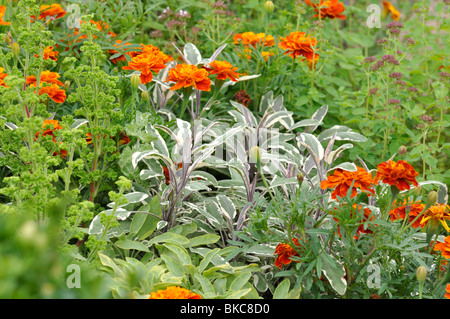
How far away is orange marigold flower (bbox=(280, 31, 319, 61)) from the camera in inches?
91.3

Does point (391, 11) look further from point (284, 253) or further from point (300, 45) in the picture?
point (284, 253)

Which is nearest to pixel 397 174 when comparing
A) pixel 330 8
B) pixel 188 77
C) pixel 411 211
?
pixel 411 211

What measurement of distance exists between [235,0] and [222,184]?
1.91 metres

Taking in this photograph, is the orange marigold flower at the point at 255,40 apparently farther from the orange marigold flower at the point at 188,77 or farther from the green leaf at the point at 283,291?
the green leaf at the point at 283,291

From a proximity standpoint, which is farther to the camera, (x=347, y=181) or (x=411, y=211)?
(x=411, y=211)

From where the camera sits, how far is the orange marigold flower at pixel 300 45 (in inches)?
91.3

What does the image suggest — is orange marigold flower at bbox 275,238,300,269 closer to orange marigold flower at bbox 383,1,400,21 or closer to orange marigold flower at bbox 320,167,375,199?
orange marigold flower at bbox 320,167,375,199

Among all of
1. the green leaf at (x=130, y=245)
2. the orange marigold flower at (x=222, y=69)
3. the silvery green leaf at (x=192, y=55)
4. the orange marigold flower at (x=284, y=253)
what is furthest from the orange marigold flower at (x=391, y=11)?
the green leaf at (x=130, y=245)

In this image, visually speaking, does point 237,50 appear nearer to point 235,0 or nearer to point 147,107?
point 147,107

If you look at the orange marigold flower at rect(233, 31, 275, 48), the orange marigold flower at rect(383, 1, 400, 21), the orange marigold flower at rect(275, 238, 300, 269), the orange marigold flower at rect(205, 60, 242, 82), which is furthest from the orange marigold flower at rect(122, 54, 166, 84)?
the orange marigold flower at rect(383, 1, 400, 21)

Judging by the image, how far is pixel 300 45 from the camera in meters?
2.31
